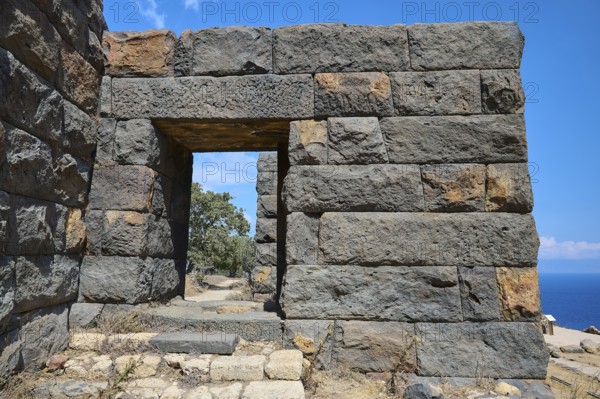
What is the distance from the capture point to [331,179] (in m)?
4.02

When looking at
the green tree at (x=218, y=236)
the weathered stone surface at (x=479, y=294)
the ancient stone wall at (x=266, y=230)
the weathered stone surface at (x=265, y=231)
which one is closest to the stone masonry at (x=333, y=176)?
the weathered stone surface at (x=479, y=294)

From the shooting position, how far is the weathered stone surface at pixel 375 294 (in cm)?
383

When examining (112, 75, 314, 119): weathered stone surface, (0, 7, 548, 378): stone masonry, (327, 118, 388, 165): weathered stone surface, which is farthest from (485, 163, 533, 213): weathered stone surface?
(112, 75, 314, 119): weathered stone surface

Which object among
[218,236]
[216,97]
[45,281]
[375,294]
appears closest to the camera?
[45,281]

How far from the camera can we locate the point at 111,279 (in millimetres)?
4195

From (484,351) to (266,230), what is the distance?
6.29m

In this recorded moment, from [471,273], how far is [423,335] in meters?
0.71

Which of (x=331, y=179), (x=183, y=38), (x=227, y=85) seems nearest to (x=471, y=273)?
(x=331, y=179)

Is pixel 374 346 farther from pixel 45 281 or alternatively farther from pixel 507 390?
pixel 45 281

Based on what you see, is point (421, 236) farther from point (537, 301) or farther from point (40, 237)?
point (40, 237)

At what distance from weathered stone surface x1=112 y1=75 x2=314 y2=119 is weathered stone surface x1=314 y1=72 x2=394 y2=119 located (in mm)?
119

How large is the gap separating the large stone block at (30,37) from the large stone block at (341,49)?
6.55 feet

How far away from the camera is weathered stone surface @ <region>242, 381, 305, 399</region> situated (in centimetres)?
314

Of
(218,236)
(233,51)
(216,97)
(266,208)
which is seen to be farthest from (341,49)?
(218,236)
